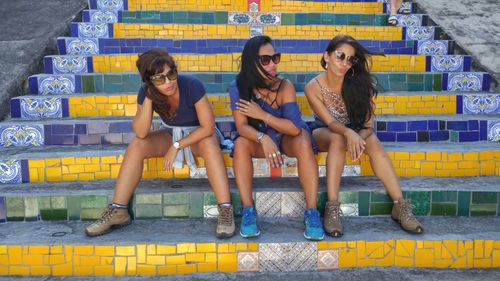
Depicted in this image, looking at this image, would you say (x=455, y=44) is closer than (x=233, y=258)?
No

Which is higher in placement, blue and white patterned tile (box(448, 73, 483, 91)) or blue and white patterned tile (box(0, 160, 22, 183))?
blue and white patterned tile (box(448, 73, 483, 91))

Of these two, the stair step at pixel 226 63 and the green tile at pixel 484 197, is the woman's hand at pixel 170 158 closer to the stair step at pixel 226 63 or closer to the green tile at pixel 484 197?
the stair step at pixel 226 63

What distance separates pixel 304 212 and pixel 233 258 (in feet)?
2.00

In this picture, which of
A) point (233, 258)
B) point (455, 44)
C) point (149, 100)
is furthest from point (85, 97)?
point (455, 44)

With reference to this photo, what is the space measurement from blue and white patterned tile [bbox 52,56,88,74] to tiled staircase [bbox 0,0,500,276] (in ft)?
0.04

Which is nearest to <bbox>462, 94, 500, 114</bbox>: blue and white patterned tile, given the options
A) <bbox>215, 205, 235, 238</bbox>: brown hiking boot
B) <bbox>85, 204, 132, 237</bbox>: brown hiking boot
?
<bbox>215, 205, 235, 238</bbox>: brown hiking boot

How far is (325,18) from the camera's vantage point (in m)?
5.33

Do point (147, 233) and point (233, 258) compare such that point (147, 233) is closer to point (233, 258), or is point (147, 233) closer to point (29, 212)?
point (233, 258)

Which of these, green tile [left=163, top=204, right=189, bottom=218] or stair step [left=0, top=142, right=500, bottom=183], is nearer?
Result: green tile [left=163, top=204, right=189, bottom=218]

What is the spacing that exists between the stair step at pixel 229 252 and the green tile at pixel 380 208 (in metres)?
0.27

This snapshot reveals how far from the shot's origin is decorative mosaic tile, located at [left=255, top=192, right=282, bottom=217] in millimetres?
3070

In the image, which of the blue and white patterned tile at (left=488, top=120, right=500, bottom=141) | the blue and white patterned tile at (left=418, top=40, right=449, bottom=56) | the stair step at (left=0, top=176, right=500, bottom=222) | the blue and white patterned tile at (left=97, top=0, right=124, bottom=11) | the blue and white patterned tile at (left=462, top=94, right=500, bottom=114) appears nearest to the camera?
the stair step at (left=0, top=176, right=500, bottom=222)

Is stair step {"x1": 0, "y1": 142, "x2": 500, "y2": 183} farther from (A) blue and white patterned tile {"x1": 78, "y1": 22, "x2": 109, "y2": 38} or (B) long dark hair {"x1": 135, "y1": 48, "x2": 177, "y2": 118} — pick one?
(A) blue and white patterned tile {"x1": 78, "y1": 22, "x2": 109, "y2": 38}

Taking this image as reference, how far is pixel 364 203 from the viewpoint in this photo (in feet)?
10.2
